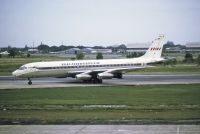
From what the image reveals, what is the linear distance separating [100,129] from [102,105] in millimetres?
11071

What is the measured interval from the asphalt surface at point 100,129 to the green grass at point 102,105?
6.27 ft

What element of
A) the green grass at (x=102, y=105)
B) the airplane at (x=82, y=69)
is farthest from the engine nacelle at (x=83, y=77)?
the green grass at (x=102, y=105)

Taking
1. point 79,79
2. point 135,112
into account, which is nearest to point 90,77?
point 79,79

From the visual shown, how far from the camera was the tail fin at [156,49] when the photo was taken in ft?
221

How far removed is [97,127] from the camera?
86.8ft

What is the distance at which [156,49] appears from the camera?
67750mm

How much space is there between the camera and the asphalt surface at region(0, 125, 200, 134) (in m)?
24.6

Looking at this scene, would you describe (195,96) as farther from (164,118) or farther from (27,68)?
(27,68)

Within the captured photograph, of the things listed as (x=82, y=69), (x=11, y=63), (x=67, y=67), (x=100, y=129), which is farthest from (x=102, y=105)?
(x=11, y=63)

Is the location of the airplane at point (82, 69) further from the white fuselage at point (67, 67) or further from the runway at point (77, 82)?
the runway at point (77, 82)

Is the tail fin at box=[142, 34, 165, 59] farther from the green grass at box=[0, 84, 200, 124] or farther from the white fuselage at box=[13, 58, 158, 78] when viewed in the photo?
the green grass at box=[0, 84, 200, 124]

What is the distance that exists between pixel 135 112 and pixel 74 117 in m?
4.61

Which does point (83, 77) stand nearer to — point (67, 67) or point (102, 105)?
point (67, 67)

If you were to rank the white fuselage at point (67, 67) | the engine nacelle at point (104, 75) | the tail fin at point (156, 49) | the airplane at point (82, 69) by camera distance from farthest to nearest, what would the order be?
the tail fin at point (156, 49) < the white fuselage at point (67, 67) < the airplane at point (82, 69) < the engine nacelle at point (104, 75)
